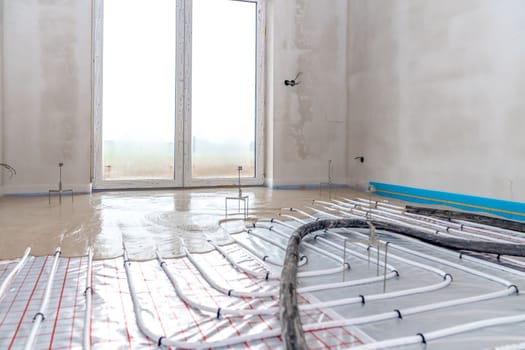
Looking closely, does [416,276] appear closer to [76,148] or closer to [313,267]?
[313,267]

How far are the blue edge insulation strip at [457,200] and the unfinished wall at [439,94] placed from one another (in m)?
0.07

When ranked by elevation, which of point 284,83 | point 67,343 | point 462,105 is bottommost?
point 67,343

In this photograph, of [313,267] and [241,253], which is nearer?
[313,267]

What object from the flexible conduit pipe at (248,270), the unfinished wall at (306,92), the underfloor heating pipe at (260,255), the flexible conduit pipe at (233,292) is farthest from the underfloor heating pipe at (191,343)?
the unfinished wall at (306,92)

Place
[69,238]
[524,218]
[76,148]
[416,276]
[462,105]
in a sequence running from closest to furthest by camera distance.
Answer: [416,276] → [69,238] → [524,218] → [462,105] → [76,148]

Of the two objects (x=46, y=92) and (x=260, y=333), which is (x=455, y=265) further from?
(x=46, y=92)

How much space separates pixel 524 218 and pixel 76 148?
17.2 feet

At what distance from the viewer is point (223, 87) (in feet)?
21.9

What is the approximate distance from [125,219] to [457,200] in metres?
3.46

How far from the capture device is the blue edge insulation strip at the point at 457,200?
4.08 m

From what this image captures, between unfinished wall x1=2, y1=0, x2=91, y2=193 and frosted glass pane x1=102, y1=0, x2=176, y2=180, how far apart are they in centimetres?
38

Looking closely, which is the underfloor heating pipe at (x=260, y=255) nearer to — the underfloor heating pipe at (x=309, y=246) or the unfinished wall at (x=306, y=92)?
the underfloor heating pipe at (x=309, y=246)

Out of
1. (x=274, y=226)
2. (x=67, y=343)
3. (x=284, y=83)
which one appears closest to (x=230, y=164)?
(x=284, y=83)

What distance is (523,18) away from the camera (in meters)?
3.95
